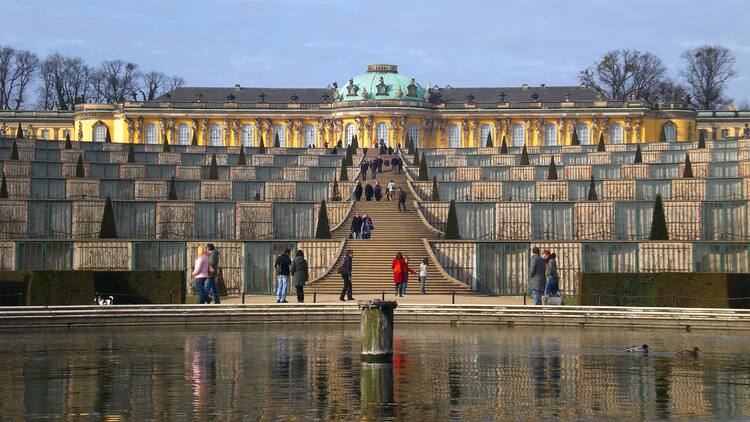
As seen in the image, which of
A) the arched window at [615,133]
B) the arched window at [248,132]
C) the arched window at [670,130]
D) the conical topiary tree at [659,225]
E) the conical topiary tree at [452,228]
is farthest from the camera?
the arched window at [248,132]

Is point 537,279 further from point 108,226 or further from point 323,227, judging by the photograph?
point 108,226

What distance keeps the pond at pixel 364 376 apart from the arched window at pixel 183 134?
278ft

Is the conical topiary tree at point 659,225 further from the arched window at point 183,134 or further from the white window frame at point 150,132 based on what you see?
the white window frame at point 150,132

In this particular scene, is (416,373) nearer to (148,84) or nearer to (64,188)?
(64,188)

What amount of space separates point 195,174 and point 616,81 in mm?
68243

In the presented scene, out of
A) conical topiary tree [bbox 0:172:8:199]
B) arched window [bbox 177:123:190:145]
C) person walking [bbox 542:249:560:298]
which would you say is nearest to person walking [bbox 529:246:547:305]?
person walking [bbox 542:249:560:298]

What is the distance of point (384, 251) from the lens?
41.9 metres

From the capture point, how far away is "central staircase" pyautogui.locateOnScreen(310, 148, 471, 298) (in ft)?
126

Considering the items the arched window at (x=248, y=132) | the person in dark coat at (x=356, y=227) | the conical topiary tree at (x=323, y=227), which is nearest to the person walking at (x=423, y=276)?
the conical topiary tree at (x=323, y=227)

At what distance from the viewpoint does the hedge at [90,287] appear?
30.8m

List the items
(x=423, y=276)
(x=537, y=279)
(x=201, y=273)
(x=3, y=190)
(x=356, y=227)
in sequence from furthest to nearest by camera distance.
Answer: (x=3, y=190)
(x=356, y=227)
(x=423, y=276)
(x=537, y=279)
(x=201, y=273)

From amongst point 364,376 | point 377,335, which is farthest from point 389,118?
point 364,376

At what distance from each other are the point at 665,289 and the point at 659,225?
9164 millimetres

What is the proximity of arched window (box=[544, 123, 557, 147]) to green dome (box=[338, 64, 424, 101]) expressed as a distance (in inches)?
419
